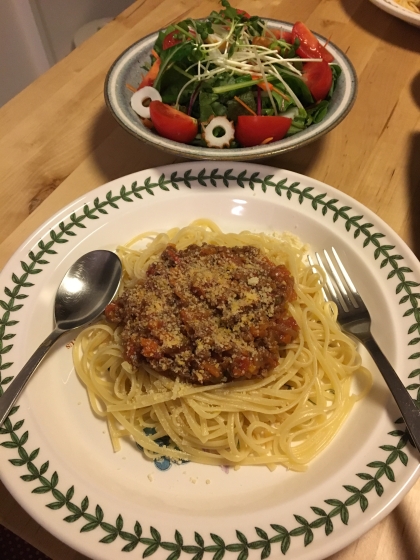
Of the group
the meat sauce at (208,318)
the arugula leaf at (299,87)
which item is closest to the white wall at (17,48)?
the arugula leaf at (299,87)

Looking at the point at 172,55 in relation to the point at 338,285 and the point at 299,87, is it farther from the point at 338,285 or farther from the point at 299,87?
the point at 338,285

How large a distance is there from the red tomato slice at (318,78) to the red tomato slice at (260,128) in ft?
1.70

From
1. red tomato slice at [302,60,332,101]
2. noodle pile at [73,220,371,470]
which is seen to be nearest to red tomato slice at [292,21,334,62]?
red tomato slice at [302,60,332,101]

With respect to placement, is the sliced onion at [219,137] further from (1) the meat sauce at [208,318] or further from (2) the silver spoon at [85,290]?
(2) the silver spoon at [85,290]

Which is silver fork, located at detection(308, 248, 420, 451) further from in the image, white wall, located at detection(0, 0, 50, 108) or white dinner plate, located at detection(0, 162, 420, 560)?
white wall, located at detection(0, 0, 50, 108)

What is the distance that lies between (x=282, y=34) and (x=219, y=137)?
1487mm

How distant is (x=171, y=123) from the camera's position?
120 inches

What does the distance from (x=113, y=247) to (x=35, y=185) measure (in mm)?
996

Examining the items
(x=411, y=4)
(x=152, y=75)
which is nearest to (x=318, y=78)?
(x=152, y=75)

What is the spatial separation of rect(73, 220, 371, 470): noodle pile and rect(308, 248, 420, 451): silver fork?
14 centimetres

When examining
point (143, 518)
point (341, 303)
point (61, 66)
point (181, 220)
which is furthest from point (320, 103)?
point (143, 518)

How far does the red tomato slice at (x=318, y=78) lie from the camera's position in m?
3.31

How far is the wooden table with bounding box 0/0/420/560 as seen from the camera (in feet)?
10.5

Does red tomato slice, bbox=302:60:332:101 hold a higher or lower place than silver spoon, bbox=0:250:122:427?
higher
